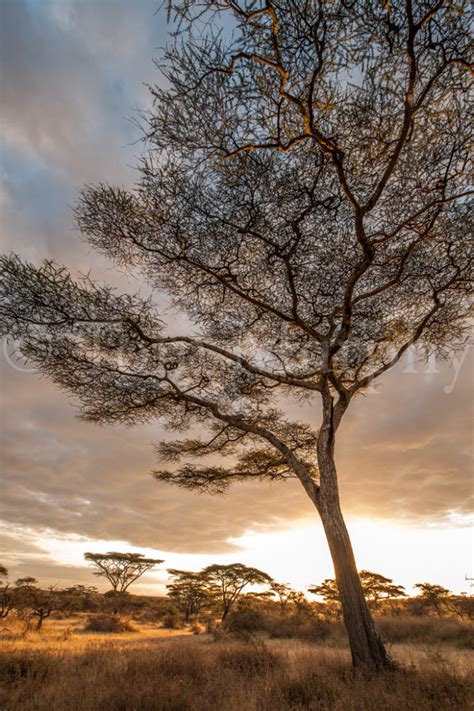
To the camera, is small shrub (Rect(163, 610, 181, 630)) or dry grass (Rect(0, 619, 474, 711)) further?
small shrub (Rect(163, 610, 181, 630))

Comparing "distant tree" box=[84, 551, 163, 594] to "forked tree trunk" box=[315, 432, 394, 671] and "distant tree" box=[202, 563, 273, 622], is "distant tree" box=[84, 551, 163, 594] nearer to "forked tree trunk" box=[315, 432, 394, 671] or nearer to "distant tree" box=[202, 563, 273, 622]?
"distant tree" box=[202, 563, 273, 622]

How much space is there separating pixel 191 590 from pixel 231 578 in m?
6.14

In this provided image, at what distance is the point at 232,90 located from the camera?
4.02 meters

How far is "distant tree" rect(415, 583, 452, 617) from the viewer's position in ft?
76.3

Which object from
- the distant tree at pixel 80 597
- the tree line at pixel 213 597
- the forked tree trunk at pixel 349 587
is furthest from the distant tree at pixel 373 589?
the forked tree trunk at pixel 349 587

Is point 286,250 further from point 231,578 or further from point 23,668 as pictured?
point 231,578

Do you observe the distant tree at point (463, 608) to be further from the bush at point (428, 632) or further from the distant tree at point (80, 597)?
the distant tree at point (80, 597)

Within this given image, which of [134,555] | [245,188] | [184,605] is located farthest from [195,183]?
[184,605]

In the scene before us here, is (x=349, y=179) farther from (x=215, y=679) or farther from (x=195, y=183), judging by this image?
(x=215, y=679)

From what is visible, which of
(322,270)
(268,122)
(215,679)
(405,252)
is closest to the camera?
(268,122)

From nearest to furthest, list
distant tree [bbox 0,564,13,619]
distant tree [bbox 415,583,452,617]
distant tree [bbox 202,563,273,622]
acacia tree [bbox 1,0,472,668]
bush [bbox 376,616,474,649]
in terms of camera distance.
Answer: acacia tree [bbox 1,0,472,668] < bush [bbox 376,616,474,649] < distant tree [bbox 0,564,13,619] < distant tree [bbox 415,583,452,617] < distant tree [bbox 202,563,273,622]

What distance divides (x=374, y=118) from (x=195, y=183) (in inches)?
95.6

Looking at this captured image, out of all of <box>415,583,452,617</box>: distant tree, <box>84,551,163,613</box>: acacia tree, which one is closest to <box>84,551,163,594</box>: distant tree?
<box>84,551,163,613</box>: acacia tree

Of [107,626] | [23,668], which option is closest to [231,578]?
[107,626]
